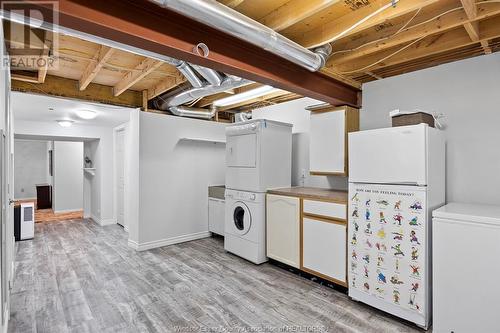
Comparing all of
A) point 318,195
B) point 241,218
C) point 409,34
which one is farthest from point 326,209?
point 409,34

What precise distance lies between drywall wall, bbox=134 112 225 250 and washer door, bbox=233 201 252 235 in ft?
3.69

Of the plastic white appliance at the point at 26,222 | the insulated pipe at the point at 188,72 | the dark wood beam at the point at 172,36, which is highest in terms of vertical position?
the insulated pipe at the point at 188,72

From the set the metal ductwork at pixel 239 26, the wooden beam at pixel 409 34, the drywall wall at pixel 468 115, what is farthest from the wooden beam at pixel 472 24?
the metal ductwork at pixel 239 26

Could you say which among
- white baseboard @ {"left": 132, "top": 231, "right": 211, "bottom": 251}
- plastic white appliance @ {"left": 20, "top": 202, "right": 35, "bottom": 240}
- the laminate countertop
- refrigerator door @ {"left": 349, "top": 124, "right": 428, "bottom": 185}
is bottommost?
white baseboard @ {"left": 132, "top": 231, "right": 211, "bottom": 251}

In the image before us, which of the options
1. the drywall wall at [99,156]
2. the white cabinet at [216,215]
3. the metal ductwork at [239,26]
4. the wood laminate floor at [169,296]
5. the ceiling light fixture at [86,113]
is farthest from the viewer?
the drywall wall at [99,156]

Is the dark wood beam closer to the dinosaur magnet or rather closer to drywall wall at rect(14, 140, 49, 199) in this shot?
the dinosaur magnet

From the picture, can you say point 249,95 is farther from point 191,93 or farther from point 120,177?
point 120,177

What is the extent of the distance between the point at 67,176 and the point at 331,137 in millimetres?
7178

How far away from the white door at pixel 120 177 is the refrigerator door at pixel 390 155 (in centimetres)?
487

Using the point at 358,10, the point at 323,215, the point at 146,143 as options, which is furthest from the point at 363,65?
the point at 146,143

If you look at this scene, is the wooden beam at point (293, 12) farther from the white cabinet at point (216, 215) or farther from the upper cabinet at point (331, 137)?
the white cabinet at point (216, 215)

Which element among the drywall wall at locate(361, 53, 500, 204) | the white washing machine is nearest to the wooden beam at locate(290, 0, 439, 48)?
the drywall wall at locate(361, 53, 500, 204)

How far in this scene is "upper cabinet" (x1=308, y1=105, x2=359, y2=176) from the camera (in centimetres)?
325

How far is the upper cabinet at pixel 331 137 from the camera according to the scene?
3254 millimetres
